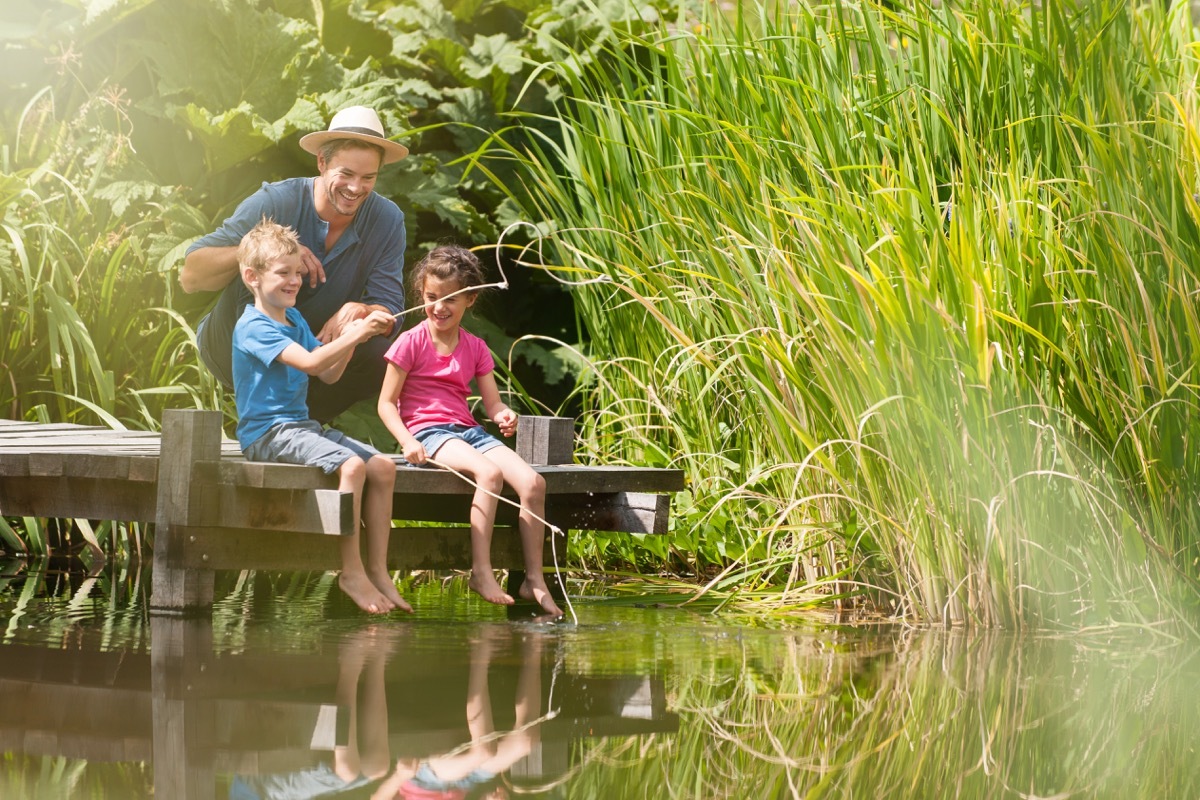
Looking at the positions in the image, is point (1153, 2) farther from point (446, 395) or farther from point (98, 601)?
point (98, 601)

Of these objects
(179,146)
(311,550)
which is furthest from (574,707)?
(179,146)

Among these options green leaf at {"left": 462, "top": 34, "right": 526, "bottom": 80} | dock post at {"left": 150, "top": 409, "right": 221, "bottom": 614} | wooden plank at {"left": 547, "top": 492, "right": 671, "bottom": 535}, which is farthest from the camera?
green leaf at {"left": 462, "top": 34, "right": 526, "bottom": 80}

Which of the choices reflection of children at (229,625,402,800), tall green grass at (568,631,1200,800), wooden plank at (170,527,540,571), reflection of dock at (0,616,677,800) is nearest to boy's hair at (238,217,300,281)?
wooden plank at (170,527,540,571)

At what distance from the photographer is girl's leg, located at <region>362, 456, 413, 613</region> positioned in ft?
13.1

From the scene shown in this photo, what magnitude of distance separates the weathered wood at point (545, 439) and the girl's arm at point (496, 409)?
0.69ft

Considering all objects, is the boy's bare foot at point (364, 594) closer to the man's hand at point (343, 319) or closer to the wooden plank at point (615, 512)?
the man's hand at point (343, 319)

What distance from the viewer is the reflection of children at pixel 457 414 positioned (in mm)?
4215

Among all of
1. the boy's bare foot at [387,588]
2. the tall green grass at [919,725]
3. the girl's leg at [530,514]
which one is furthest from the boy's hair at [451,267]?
the tall green grass at [919,725]

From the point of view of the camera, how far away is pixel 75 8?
7.11 meters

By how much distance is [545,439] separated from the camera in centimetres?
472

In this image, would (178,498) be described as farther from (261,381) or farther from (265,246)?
(265,246)

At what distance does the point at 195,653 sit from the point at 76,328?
7.40 ft

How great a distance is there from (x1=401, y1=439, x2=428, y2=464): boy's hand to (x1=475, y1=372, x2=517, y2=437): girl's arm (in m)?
0.27

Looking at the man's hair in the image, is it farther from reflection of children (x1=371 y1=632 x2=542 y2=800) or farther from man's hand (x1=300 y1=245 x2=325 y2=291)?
reflection of children (x1=371 y1=632 x2=542 y2=800)
